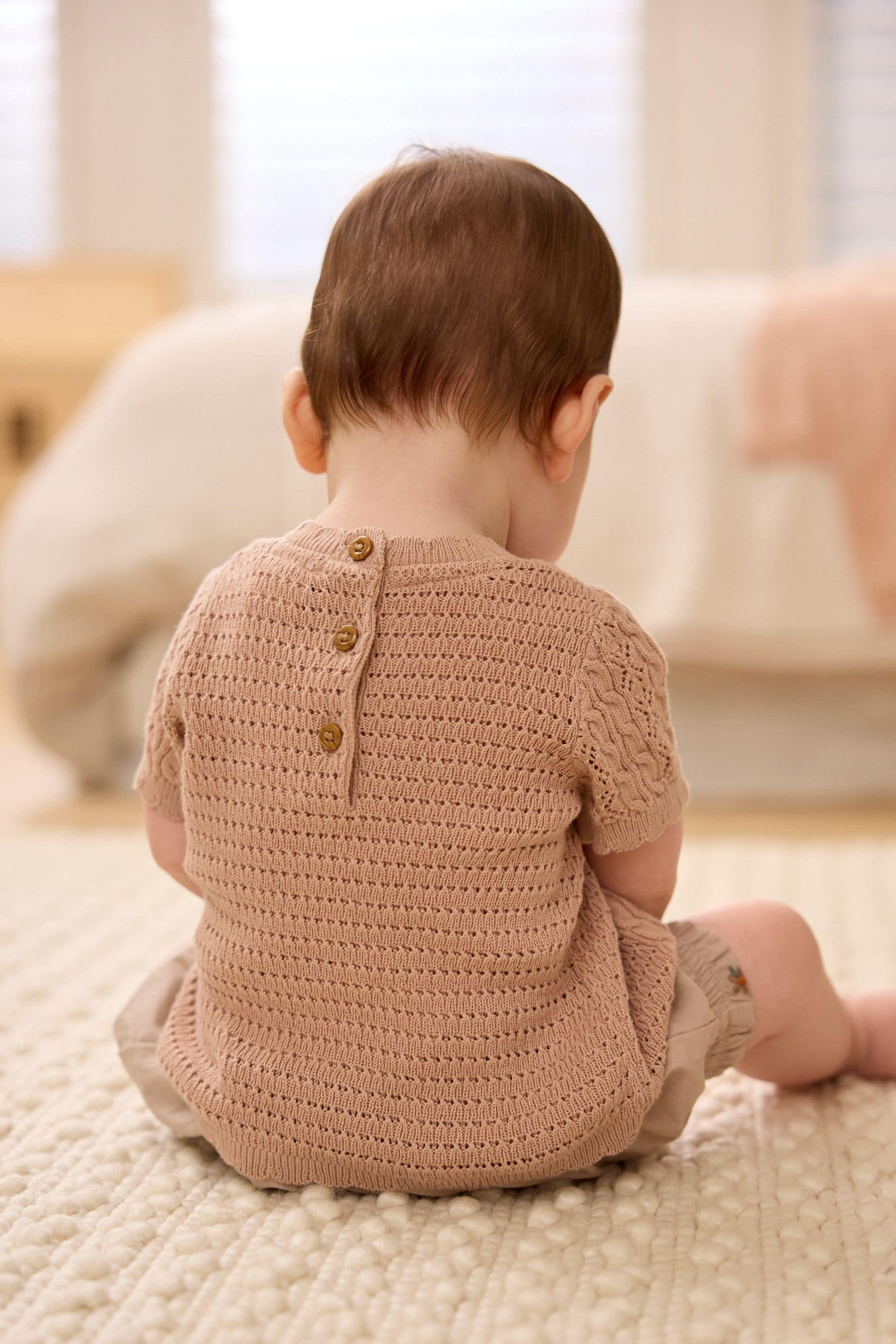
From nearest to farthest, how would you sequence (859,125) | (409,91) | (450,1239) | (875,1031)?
(450,1239) → (875,1031) → (859,125) → (409,91)

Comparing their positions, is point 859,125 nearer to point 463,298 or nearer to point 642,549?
point 642,549

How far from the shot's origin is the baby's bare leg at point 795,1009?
2.55 ft

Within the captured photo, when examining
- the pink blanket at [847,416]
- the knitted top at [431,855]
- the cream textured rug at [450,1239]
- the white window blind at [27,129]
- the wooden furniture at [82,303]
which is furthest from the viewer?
the white window blind at [27,129]

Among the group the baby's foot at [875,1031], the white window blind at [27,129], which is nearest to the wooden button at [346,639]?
the baby's foot at [875,1031]

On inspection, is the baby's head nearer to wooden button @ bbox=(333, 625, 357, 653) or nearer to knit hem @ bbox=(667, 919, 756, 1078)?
wooden button @ bbox=(333, 625, 357, 653)

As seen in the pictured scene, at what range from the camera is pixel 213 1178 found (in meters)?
0.74

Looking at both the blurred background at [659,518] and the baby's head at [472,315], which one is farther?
the blurred background at [659,518]

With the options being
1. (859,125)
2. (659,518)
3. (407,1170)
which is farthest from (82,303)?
(407,1170)

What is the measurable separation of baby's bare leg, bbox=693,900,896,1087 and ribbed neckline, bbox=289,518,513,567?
0.84ft

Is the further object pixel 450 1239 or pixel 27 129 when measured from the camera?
pixel 27 129

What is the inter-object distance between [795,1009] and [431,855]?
0.26 metres

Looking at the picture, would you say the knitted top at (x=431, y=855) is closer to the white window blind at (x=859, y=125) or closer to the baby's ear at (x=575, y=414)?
the baby's ear at (x=575, y=414)

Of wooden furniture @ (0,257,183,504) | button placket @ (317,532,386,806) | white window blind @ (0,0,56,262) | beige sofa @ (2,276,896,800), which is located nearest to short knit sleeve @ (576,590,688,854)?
button placket @ (317,532,386,806)

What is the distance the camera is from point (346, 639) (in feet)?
2.23
